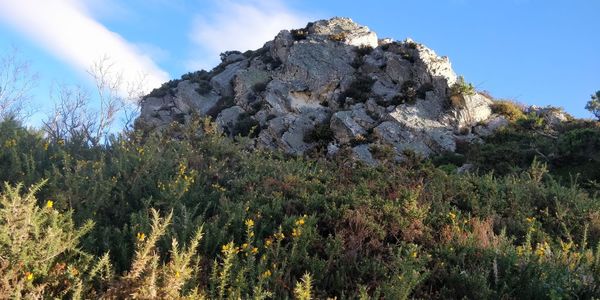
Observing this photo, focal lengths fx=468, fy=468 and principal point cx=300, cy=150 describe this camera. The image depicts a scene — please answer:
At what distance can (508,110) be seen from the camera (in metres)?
21.0

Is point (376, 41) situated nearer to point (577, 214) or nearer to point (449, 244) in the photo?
point (577, 214)

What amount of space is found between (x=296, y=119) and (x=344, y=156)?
9.72 m

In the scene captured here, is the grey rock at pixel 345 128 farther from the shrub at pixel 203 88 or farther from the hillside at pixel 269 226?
the shrub at pixel 203 88

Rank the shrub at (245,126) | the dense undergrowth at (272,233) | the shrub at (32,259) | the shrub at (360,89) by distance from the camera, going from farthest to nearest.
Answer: the shrub at (360,89) < the shrub at (245,126) < the dense undergrowth at (272,233) < the shrub at (32,259)

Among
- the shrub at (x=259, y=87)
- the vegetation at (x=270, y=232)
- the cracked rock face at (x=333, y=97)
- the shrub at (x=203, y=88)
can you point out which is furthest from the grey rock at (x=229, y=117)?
the vegetation at (x=270, y=232)

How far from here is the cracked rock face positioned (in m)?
18.7

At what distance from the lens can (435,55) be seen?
Result: 22.7 meters

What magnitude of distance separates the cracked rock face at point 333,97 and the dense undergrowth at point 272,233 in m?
9.16

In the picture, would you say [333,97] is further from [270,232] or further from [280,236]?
[280,236]

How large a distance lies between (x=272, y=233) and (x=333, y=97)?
1740 cm

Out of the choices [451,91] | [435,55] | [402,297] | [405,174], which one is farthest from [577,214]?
[435,55]

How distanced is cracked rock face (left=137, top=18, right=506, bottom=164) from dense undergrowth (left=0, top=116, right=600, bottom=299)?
916 centimetres

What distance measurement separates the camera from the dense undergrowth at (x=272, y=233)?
3484 millimetres

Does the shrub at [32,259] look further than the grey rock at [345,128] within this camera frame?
No
